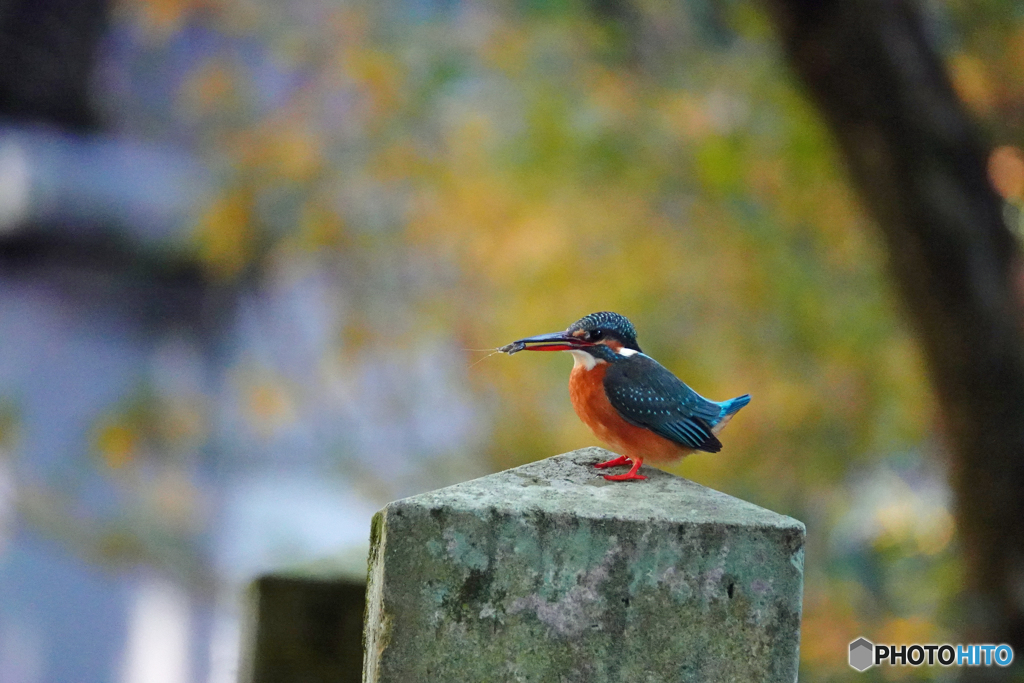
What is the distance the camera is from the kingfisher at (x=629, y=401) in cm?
150

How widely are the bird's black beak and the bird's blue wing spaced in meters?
0.07

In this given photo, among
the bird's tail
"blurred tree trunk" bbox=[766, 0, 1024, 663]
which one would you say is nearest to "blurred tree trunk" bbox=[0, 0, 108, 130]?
"blurred tree trunk" bbox=[766, 0, 1024, 663]

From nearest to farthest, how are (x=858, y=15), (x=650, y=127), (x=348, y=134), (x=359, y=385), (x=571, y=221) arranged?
(x=858, y=15)
(x=650, y=127)
(x=571, y=221)
(x=348, y=134)
(x=359, y=385)

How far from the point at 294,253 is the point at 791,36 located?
4.19m

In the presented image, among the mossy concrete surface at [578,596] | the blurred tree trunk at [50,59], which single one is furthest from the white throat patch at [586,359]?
the blurred tree trunk at [50,59]

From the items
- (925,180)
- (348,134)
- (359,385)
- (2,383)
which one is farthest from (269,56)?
(925,180)

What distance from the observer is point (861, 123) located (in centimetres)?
407

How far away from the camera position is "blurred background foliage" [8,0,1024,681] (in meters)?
5.70

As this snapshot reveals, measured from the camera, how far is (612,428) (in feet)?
4.92

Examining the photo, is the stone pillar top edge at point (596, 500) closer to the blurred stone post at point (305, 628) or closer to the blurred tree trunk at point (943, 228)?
the blurred stone post at point (305, 628)

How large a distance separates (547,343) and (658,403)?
20cm

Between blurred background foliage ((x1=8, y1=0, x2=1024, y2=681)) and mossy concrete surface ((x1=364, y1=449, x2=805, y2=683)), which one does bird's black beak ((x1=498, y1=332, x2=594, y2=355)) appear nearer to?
mossy concrete surface ((x1=364, y1=449, x2=805, y2=683))

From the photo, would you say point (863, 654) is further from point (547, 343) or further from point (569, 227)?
point (569, 227)

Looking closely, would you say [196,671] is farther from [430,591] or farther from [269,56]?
[430,591]
